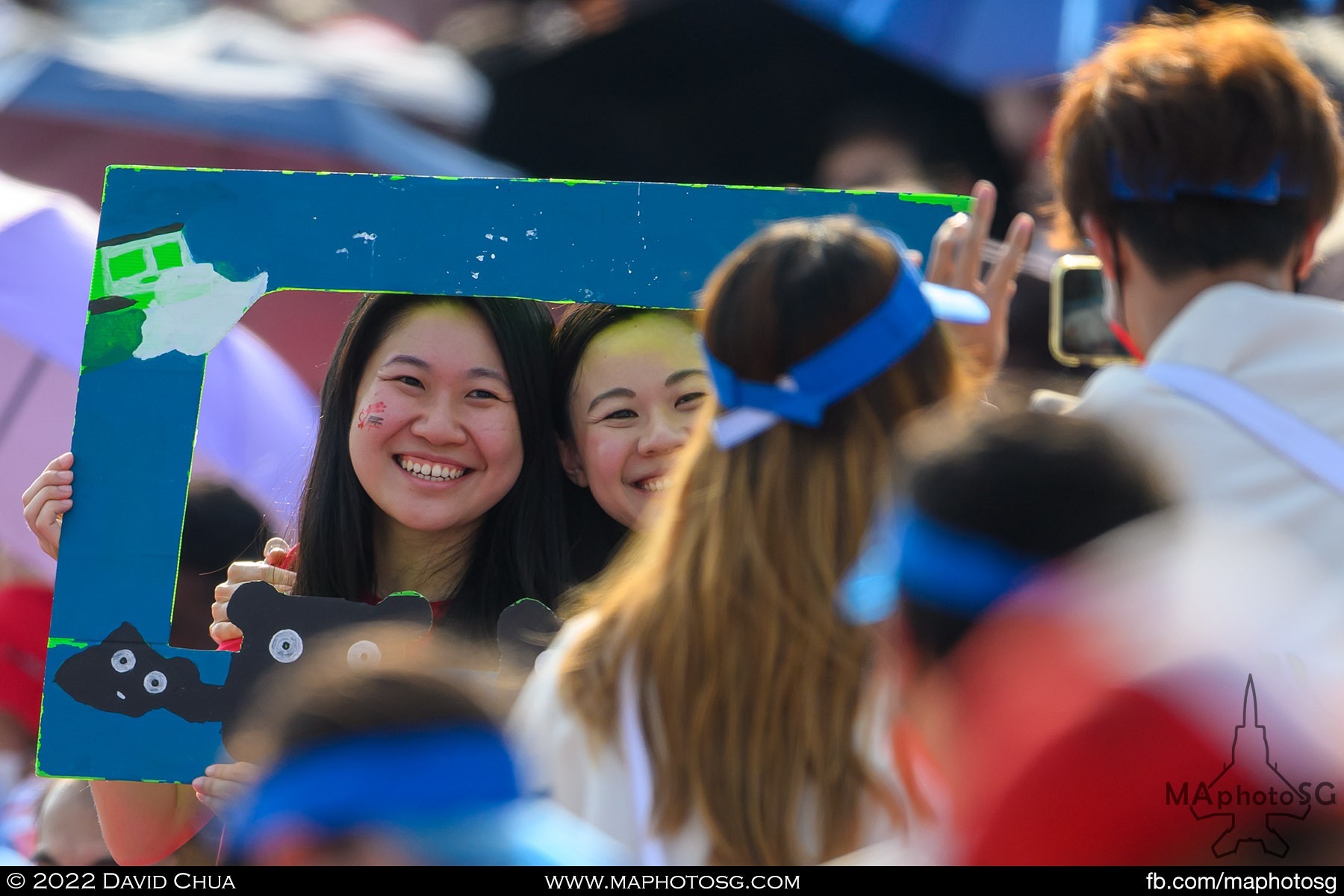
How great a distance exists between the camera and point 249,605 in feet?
6.88

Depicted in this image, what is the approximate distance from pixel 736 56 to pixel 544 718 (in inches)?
199

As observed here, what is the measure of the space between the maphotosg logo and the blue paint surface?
118 cm

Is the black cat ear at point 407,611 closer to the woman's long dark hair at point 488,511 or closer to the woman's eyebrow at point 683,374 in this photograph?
the woman's long dark hair at point 488,511

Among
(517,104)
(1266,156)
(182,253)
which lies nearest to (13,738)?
(182,253)

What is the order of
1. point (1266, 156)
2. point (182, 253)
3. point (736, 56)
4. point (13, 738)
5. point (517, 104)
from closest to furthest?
1. point (1266, 156)
2. point (182, 253)
3. point (13, 738)
4. point (736, 56)
5. point (517, 104)

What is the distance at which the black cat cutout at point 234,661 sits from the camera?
2.08m

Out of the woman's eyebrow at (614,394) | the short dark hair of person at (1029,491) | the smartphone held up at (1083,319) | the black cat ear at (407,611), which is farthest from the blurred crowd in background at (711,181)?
the woman's eyebrow at (614,394)

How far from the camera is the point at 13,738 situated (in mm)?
3441

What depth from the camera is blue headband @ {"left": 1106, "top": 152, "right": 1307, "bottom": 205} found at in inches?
66.4

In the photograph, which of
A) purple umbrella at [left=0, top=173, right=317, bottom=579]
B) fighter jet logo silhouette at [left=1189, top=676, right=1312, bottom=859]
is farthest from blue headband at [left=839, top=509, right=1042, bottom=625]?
purple umbrella at [left=0, top=173, right=317, bottom=579]

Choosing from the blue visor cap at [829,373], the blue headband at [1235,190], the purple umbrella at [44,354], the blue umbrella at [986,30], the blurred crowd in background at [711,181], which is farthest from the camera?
the blue umbrella at [986,30]

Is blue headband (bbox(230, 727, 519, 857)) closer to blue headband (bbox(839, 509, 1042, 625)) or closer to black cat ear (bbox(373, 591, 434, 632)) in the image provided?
blue headband (bbox(839, 509, 1042, 625))

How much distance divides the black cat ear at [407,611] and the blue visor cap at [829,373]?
68 cm

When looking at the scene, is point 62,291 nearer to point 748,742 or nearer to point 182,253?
point 182,253
